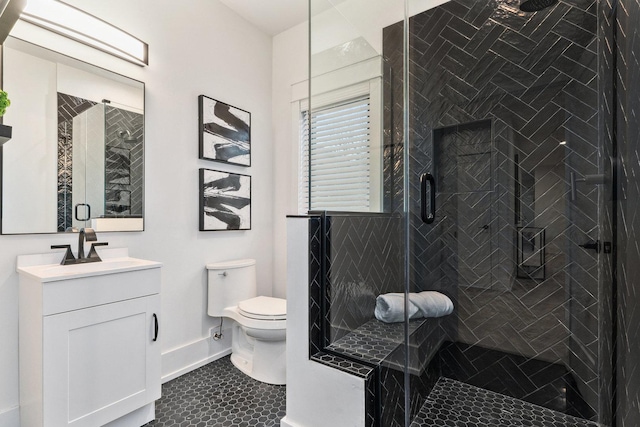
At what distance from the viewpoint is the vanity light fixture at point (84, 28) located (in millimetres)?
1554

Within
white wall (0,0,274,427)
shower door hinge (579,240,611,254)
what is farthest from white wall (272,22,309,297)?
shower door hinge (579,240,611,254)

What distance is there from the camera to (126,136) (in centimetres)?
186

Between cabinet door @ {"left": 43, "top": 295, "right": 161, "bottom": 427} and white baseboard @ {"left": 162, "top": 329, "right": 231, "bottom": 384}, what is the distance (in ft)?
1.47

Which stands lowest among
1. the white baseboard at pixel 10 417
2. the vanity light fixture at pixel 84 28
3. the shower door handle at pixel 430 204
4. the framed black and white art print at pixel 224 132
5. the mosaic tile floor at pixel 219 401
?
the mosaic tile floor at pixel 219 401

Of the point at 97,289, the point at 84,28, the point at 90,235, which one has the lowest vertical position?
the point at 97,289

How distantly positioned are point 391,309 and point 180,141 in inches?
67.7

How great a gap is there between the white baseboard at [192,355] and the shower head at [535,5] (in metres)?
2.80

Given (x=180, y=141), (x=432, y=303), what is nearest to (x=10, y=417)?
(x=180, y=141)

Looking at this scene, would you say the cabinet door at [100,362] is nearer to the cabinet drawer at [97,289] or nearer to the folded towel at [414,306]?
the cabinet drawer at [97,289]

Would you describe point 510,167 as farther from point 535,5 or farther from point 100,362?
point 100,362

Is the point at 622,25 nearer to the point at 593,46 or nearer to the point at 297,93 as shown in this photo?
the point at 593,46

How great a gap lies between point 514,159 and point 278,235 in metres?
1.87

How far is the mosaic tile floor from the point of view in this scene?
1.59 metres

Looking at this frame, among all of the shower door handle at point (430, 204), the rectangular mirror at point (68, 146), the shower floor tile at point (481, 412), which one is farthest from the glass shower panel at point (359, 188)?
the rectangular mirror at point (68, 146)
